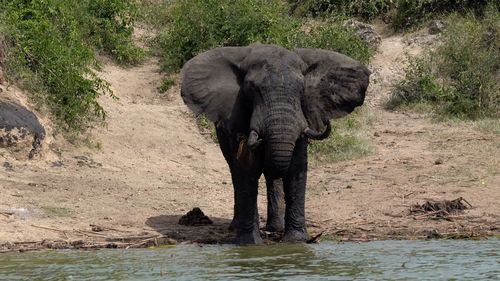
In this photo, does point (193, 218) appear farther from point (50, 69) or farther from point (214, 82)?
point (50, 69)

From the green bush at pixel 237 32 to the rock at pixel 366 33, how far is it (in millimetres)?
1008

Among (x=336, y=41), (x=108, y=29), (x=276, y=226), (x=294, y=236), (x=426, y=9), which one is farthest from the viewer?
(x=426, y=9)

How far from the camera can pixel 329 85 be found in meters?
10.1

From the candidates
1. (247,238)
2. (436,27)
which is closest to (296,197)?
(247,238)

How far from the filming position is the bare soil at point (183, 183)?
1038cm

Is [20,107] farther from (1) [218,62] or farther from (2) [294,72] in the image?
(2) [294,72]

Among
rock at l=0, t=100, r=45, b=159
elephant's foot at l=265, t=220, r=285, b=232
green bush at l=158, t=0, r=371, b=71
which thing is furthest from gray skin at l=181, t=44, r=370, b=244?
green bush at l=158, t=0, r=371, b=71

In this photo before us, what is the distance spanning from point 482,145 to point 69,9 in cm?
686

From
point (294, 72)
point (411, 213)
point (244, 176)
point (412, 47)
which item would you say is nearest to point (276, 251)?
point (244, 176)

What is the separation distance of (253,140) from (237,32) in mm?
8135

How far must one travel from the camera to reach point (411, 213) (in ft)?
36.9

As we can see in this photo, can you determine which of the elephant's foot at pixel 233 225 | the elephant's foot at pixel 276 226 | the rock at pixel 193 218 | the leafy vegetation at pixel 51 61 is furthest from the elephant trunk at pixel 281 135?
the leafy vegetation at pixel 51 61

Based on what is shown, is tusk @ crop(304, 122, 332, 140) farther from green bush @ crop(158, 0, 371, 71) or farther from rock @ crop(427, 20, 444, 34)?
Result: rock @ crop(427, 20, 444, 34)

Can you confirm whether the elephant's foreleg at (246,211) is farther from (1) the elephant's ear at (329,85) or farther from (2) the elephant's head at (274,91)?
(1) the elephant's ear at (329,85)
